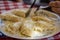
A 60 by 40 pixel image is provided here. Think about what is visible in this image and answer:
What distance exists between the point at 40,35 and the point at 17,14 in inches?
11.4

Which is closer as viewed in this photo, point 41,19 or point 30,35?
point 30,35

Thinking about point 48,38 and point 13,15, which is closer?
point 48,38

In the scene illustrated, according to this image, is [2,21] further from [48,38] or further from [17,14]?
[48,38]

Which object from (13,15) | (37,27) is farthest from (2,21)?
(37,27)

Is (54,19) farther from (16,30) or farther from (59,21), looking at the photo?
(16,30)

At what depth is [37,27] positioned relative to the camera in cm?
73

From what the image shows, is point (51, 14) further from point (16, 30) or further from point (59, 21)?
point (16, 30)

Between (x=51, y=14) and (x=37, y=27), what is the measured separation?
23 centimetres

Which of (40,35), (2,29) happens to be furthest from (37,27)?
(2,29)

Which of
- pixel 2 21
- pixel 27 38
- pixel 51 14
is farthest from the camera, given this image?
pixel 51 14

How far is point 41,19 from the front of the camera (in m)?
0.84

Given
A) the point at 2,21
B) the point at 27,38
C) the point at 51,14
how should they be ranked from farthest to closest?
the point at 51,14
the point at 2,21
the point at 27,38

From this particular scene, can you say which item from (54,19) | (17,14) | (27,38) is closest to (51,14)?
(54,19)

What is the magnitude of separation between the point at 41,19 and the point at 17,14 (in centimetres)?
17
